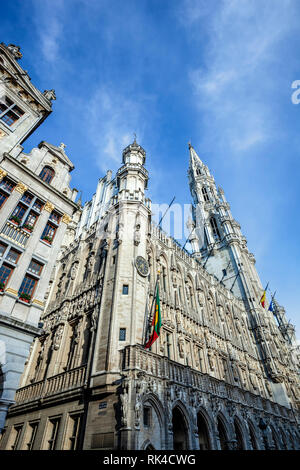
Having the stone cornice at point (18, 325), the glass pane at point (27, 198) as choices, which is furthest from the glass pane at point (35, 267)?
the glass pane at point (27, 198)

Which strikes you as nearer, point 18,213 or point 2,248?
point 2,248

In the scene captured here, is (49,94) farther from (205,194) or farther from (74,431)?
(205,194)

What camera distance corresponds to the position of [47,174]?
2230 cm

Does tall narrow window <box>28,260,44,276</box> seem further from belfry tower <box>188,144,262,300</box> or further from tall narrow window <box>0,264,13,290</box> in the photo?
belfry tower <box>188,144,262,300</box>

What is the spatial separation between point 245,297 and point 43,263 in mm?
37383

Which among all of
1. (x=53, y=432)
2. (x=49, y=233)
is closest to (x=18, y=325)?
(x=49, y=233)

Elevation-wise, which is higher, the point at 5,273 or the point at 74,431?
the point at 5,273

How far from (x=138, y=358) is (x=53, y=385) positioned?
26.8 ft

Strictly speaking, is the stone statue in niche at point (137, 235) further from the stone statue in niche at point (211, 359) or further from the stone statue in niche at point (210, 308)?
the stone statue in niche at point (210, 308)

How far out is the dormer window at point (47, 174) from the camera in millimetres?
21797

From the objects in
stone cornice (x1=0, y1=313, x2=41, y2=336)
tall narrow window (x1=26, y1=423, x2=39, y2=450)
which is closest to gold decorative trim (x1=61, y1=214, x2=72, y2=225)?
stone cornice (x1=0, y1=313, x2=41, y2=336)

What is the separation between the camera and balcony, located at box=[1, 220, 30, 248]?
54.2 ft

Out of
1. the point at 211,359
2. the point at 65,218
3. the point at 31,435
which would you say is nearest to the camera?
the point at 31,435

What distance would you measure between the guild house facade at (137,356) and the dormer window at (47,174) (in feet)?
1.83
